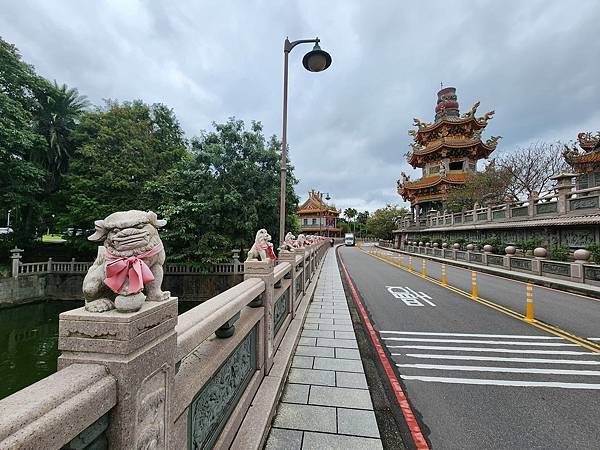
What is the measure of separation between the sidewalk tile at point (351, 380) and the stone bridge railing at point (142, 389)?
1429mm

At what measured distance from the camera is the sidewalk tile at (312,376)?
4074 mm

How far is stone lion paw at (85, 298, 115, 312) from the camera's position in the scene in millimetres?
1350

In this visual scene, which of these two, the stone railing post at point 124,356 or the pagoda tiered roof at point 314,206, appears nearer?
the stone railing post at point 124,356

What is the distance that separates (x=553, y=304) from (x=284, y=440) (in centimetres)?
1058

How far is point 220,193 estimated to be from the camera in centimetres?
1673

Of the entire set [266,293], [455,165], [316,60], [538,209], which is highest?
[455,165]

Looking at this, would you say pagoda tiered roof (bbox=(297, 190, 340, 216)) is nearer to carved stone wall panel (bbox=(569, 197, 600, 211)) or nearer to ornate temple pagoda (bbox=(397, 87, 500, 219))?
ornate temple pagoda (bbox=(397, 87, 500, 219))

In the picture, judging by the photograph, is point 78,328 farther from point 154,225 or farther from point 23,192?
point 23,192

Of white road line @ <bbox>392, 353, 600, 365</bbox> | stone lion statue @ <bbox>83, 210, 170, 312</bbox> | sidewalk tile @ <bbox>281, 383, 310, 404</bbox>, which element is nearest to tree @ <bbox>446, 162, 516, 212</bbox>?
white road line @ <bbox>392, 353, 600, 365</bbox>

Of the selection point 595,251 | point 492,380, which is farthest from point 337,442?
point 595,251

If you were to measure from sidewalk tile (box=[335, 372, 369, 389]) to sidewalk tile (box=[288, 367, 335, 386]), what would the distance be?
0.28 feet

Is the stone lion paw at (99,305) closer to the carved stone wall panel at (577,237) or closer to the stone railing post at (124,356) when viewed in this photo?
the stone railing post at (124,356)

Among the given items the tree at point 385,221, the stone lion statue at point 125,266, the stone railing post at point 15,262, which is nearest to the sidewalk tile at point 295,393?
the stone lion statue at point 125,266

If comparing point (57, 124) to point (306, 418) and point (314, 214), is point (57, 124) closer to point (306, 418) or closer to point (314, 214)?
point (306, 418)
